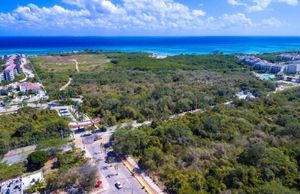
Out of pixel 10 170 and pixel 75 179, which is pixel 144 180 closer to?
pixel 75 179

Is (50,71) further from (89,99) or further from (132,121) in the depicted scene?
(132,121)

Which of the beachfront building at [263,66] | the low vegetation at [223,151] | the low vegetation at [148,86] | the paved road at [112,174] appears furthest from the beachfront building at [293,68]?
the paved road at [112,174]

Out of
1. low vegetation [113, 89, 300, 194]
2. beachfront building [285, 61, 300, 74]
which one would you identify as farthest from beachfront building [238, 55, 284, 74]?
low vegetation [113, 89, 300, 194]

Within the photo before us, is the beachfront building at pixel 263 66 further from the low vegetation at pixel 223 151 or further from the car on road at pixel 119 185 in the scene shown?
the car on road at pixel 119 185

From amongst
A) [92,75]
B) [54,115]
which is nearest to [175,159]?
[54,115]

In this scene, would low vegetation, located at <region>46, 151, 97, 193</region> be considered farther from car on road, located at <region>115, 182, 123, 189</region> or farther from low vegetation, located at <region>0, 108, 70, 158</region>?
low vegetation, located at <region>0, 108, 70, 158</region>

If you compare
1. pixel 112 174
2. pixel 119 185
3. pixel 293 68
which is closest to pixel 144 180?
pixel 119 185
